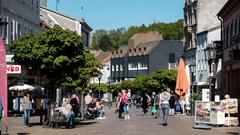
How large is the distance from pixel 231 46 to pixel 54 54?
22020 millimetres

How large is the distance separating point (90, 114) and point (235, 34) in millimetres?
13672

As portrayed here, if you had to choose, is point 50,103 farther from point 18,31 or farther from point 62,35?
point 18,31

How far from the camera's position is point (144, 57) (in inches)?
4759

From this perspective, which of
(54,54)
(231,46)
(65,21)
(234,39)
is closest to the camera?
(54,54)

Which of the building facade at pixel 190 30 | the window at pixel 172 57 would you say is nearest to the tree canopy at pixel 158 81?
the building facade at pixel 190 30

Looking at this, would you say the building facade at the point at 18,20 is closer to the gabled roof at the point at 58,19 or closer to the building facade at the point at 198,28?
the gabled roof at the point at 58,19

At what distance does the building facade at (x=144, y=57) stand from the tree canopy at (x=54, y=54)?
8807cm

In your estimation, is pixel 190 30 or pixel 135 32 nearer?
pixel 190 30

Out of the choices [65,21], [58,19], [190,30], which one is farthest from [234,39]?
[65,21]

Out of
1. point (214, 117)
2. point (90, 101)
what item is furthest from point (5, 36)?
point (214, 117)

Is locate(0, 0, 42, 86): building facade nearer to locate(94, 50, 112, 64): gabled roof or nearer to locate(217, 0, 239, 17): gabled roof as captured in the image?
locate(217, 0, 239, 17): gabled roof

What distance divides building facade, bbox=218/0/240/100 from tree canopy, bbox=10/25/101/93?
50.3 feet

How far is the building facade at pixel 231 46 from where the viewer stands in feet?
141

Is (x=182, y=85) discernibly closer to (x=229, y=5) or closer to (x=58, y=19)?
(x=229, y=5)
